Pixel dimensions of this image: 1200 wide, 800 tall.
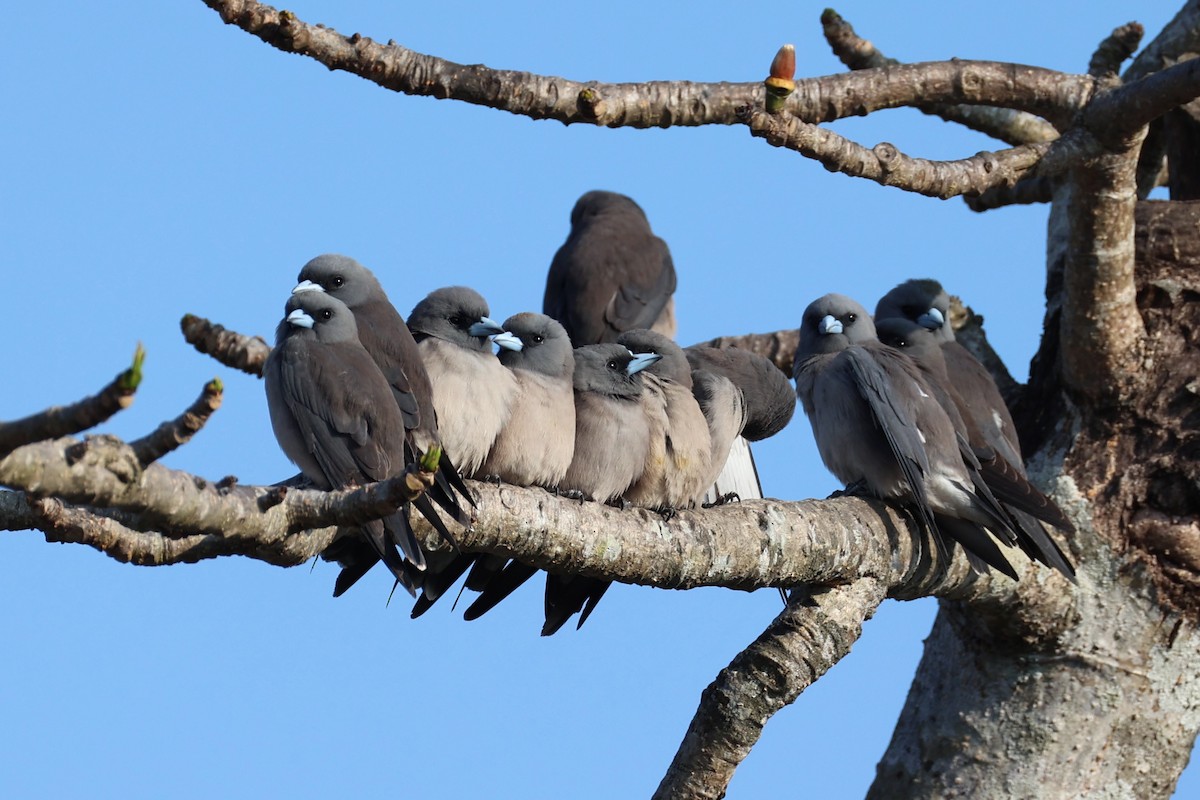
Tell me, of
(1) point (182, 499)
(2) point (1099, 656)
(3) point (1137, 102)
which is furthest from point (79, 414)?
(2) point (1099, 656)

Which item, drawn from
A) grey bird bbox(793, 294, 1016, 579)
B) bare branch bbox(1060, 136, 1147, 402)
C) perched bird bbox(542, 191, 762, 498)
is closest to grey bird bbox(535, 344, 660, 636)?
grey bird bbox(793, 294, 1016, 579)

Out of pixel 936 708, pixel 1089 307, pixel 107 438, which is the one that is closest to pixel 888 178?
pixel 1089 307

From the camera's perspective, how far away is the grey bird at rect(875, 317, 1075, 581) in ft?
17.1

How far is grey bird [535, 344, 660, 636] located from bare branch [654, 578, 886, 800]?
929 mm

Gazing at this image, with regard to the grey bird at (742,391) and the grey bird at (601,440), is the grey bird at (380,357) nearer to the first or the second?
the grey bird at (601,440)

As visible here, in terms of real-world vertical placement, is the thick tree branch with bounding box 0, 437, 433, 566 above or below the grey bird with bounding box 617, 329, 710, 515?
below

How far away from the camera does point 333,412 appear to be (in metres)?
4.52

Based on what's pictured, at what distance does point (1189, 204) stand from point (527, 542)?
12.7 ft

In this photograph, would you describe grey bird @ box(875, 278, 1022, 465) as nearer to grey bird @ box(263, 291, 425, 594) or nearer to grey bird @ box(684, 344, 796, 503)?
grey bird @ box(684, 344, 796, 503)

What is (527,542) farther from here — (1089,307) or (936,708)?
(1089,307)

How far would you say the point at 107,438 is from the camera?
99.4 inches

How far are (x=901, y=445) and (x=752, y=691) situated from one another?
149cm

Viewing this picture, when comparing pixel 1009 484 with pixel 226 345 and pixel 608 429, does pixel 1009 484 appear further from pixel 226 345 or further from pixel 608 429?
pixel 226 345

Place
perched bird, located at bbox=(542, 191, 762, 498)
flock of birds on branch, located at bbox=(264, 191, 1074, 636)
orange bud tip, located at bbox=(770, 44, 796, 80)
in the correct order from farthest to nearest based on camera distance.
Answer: perched bird, located at bbox=(542, 191, 762, 498) → flock of birds on branch, located at bbox=(264, 191, 1074, 636) → orange bud tip, located at bbox=(770, 44, 796, 80)
